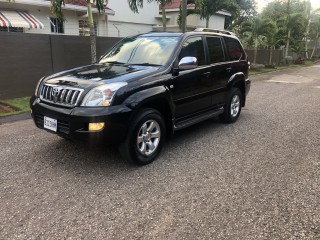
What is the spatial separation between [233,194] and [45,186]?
2.21 metres

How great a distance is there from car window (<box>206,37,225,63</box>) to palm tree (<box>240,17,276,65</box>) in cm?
1684

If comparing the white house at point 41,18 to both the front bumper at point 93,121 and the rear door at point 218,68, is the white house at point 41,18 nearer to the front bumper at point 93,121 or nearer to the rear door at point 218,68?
the rear door at point 218,68

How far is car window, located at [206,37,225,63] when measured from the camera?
546 cm

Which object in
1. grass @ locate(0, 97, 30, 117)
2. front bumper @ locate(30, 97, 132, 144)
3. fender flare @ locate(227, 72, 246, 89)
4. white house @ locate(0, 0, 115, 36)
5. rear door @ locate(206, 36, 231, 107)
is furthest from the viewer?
white house @ locate(0, 0, 115, 36)

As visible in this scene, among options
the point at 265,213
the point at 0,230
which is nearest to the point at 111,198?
the point at 0,230

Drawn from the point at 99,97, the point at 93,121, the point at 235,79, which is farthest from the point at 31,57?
the point at 93,121

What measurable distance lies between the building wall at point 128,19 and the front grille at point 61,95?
1631 centimetres

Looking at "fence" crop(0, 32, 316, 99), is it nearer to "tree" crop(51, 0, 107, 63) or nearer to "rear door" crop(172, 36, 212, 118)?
"tree" crop(51, 0, 107, 63)

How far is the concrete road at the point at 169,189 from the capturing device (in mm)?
2824

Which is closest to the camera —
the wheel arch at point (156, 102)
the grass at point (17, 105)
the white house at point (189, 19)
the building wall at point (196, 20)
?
the wheel arch at point (156, 102)

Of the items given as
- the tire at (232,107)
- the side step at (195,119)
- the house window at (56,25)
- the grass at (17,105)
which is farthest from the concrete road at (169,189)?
the house window at (56,25)

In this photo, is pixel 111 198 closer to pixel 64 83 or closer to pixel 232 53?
pixel 64 83

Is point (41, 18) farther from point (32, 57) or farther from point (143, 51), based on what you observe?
point (143, 51)

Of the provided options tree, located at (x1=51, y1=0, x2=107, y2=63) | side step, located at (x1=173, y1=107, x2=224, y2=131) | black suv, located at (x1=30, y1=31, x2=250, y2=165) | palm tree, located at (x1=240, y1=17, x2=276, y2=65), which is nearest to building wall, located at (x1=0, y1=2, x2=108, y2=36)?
tree, located at (x1=51, y1=0, x2=107, y2=63)
